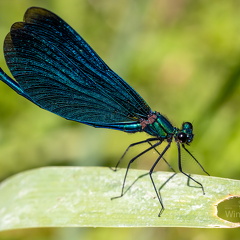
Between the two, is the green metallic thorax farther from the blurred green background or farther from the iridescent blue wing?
the blurred green background

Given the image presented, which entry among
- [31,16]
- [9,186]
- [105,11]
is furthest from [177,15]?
[9,186]

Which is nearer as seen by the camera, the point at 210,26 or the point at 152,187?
the point at 152,187

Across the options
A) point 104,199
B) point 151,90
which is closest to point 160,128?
point 104,199

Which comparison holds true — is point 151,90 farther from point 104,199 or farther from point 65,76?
A: point 104,199

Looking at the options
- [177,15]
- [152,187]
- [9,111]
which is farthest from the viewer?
[177,15]

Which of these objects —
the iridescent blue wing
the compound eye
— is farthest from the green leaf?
the iridescent blue wing

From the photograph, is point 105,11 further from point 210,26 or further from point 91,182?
point 91,182
